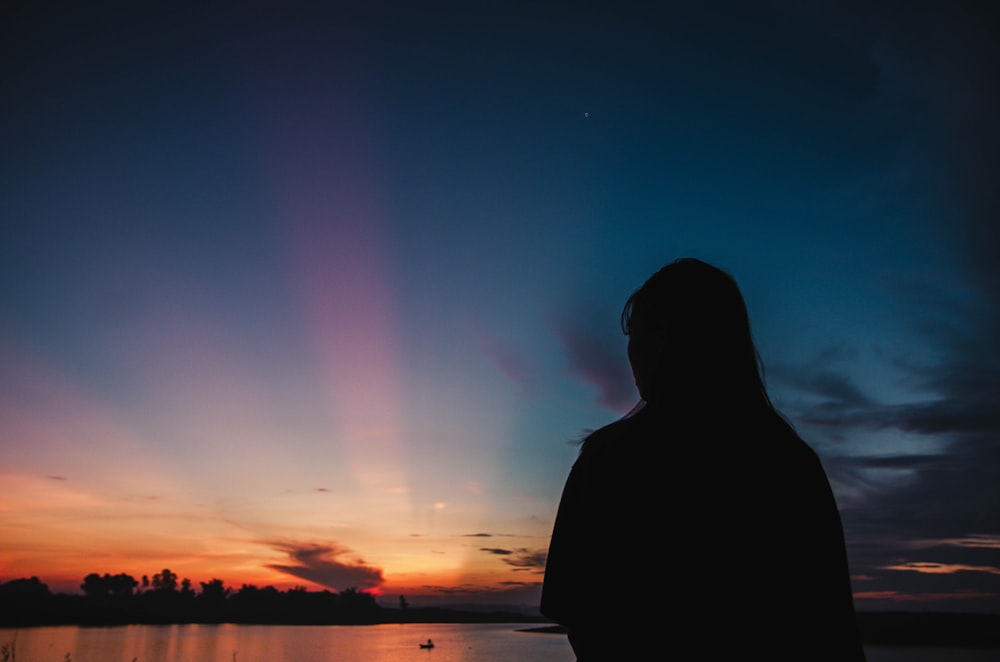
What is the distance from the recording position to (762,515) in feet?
4.49

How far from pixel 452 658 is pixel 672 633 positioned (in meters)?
136

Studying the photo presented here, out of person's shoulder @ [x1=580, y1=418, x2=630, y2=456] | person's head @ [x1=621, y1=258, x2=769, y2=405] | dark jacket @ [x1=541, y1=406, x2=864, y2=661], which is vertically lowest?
dark jacket @ [x1=541, y1=406, x2=864, y2=661]

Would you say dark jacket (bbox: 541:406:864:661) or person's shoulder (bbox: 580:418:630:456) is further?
person's shoulder (bbox: 580:418:630:456)

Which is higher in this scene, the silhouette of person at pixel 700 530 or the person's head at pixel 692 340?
the person's head at pixel 692 340

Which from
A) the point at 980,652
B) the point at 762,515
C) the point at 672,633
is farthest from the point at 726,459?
the point at 980,652

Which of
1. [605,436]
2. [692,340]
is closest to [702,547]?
[605,436]

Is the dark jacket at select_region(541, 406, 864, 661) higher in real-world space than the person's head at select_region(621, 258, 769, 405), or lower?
lower

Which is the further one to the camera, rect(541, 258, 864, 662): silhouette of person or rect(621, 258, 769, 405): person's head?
rect(621, 258, 769, 405): person's head

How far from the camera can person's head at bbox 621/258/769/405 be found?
4.80 feet

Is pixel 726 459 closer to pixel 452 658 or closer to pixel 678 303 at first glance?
pixel 678 303

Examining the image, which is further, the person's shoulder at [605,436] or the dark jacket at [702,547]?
the person's shoulder at [605,436]

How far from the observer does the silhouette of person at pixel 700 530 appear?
1296mm

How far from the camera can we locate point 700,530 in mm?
1351

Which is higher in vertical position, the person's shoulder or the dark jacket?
the person's shoulder
